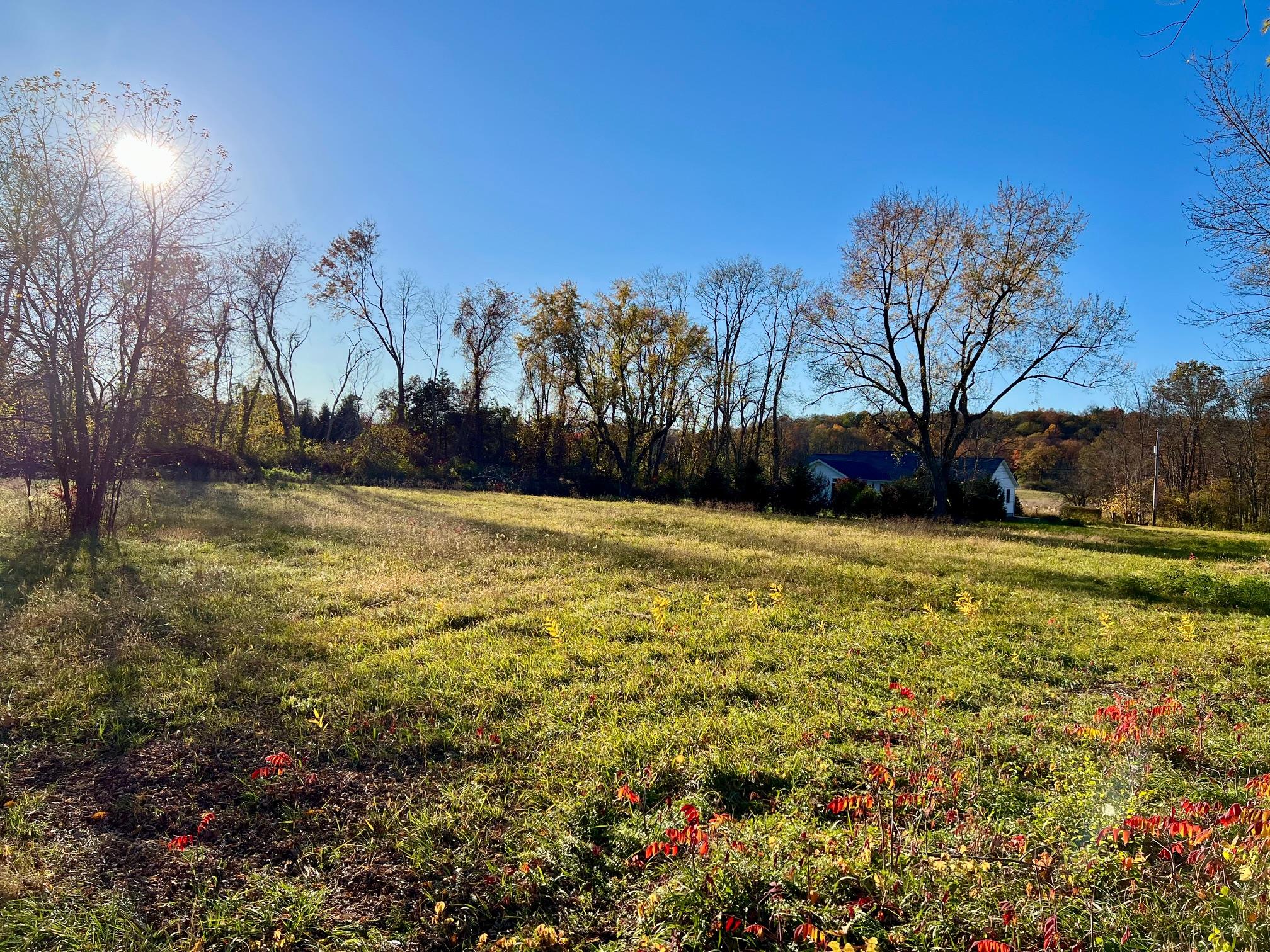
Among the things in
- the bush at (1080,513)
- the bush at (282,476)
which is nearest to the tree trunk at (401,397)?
the bush at (282,476)

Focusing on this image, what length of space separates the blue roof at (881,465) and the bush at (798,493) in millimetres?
14545

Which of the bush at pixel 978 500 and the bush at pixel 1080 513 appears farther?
the bush at pixel 1080 513

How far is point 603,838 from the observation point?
2713 mm

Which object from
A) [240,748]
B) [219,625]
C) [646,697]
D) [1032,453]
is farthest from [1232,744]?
[1032,453]

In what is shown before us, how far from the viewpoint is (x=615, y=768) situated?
3.28 metres

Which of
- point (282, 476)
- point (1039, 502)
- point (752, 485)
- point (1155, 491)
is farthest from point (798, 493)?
point (1039, 502)

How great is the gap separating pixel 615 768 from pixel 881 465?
1793 inches

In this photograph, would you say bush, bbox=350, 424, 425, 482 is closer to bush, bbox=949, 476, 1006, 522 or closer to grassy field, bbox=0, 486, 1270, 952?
grassy field, bbox=0, 486, 1270, 952

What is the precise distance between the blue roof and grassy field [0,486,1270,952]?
3534 cm

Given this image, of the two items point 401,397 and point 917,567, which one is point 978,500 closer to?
point 917,567

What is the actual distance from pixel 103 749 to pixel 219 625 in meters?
2.33

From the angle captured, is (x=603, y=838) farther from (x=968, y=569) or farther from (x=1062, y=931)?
(x=968, y=569)

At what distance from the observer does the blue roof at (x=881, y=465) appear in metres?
39.9

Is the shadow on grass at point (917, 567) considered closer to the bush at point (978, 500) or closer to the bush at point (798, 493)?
the bush at point (798, 493)
